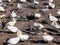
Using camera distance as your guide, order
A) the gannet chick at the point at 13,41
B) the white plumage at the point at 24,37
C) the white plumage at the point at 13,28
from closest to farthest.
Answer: the gannet chick at the point at 13,41 < the white plumage at the point at 24,37 < the white plumage at the point at 13,28

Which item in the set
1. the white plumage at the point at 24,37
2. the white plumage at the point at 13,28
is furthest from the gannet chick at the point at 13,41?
the white plumage at the point at 13,28

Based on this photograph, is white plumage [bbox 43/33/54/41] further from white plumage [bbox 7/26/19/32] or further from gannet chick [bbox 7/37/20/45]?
white plumage [bbox 7/26/19/32]

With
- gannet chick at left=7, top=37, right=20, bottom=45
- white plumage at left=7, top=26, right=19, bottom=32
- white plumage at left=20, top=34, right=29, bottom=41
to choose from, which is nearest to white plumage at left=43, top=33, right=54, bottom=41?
white plumage at left=20, top=34, right=29, bottom=41

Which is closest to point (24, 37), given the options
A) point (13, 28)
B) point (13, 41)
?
point (13, 41)

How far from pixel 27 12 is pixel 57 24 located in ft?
3.51

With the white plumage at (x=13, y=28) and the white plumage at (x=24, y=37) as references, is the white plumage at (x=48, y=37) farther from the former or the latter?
the white plumage at (x=13, y=28)

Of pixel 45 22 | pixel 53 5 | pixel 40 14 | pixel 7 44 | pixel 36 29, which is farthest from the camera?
pixel 53 5

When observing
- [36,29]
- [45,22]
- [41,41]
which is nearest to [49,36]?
[41,41]

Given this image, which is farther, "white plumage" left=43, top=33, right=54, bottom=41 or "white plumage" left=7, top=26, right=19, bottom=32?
"white plumage" left=7, top=26, right=19, bottom=32

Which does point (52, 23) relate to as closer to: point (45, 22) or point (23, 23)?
point (45, 22)

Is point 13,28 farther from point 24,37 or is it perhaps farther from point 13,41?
point 13,41

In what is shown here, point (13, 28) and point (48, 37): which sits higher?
point (13, 28)

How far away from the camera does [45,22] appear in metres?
5.41

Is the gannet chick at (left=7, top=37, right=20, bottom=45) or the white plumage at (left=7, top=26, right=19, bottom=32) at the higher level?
the white plumage at (left=7, top=26, right=19, bottom=32)
